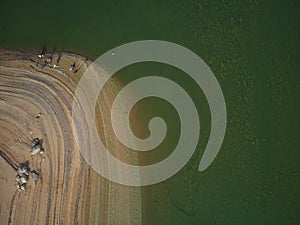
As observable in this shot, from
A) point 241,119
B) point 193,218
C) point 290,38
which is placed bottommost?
point 193,218

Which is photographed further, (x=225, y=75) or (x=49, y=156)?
(x=225, y=75)

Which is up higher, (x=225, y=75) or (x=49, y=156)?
(x=225, y=75)

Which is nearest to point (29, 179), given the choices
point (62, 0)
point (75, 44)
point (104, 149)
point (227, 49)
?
point (104, 149)

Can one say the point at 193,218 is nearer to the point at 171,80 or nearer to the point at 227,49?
the point at 171,80
